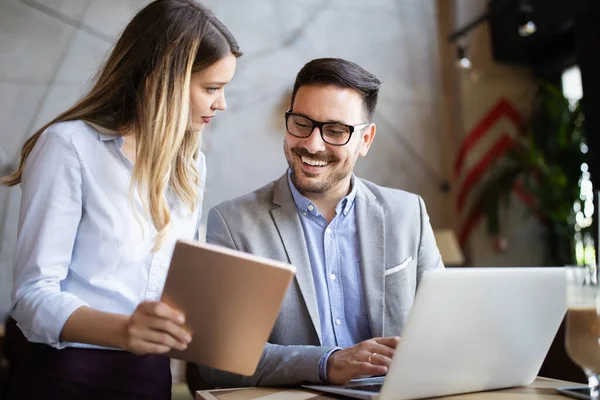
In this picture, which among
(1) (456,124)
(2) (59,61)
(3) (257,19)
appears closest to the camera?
(2) (59,61)

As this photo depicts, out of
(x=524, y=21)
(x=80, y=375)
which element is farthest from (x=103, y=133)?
(x=524, y=21)

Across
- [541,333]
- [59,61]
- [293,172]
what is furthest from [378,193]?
[59,61]

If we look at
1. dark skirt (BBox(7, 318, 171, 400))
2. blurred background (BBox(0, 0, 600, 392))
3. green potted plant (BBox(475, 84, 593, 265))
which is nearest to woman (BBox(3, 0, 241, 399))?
dark skirt (BBox(7, 318, 171, 400))

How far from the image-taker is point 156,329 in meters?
1.17

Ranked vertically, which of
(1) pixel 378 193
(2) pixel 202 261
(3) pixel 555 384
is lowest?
(3) pixel 555 384

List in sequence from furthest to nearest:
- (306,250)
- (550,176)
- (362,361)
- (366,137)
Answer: (550,176)
(366,137)
(306,250)
(362,361)

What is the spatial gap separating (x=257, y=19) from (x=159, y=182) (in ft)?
12.6

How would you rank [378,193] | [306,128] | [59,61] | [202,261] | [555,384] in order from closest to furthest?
[202,261] < [555,384] < [306,128] < [378,193] < [59,61]

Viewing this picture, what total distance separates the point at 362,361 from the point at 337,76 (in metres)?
0.85

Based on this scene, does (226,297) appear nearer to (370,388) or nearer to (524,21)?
(370,388)

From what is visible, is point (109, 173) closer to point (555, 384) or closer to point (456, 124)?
point (555, 384)

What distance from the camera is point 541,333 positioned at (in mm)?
1429

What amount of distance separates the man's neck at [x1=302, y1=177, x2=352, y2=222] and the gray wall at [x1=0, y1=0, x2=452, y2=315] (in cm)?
294

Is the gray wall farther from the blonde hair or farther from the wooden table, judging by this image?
the wooden table
